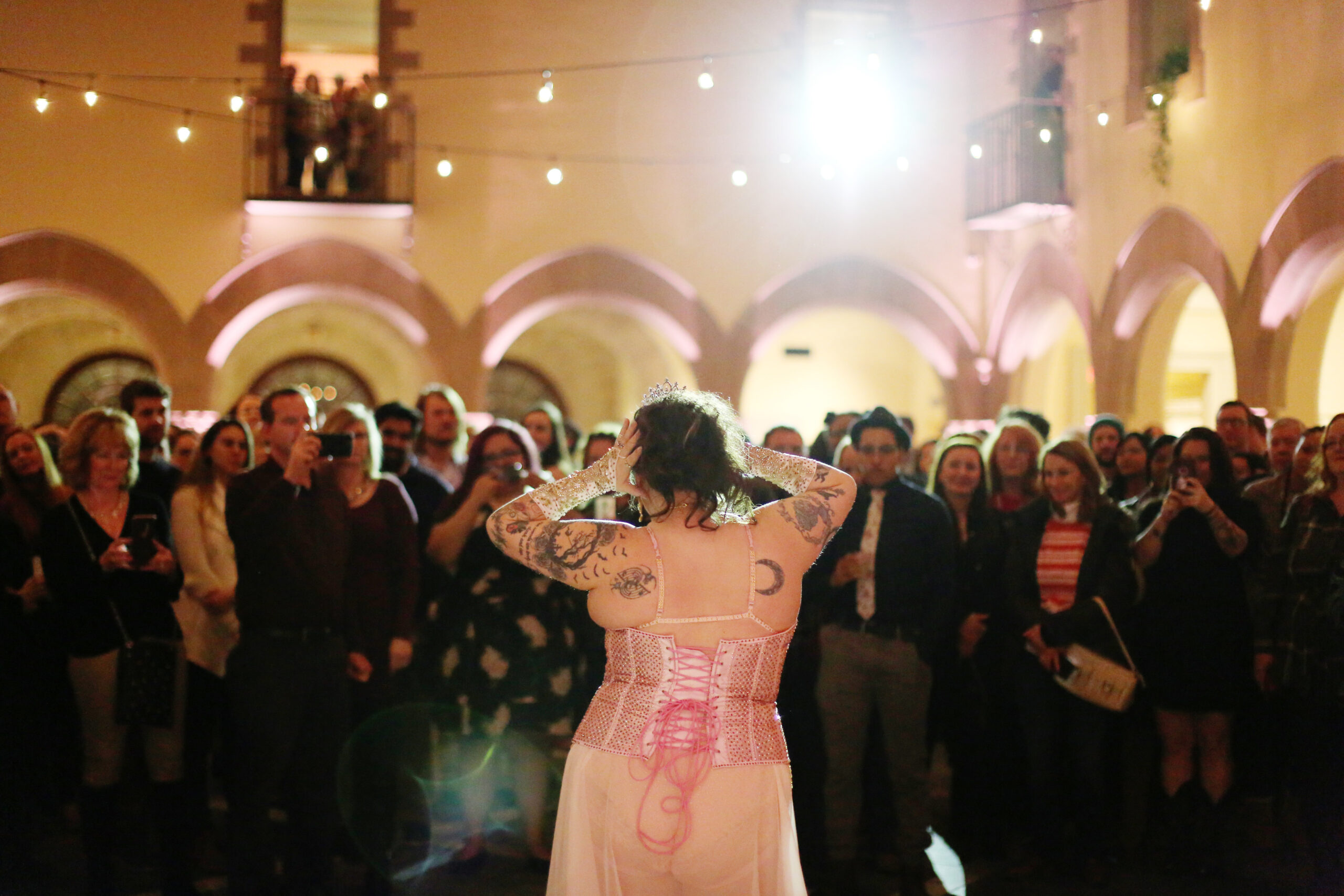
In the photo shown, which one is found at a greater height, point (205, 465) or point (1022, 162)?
point (1022, 162)

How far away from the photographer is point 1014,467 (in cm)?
571

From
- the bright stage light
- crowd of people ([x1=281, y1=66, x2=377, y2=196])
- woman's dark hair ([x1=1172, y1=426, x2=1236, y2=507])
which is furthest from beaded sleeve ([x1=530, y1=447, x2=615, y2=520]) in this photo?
the bright stage light

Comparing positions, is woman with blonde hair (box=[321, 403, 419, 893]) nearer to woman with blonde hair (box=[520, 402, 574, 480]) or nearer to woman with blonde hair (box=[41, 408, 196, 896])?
woman with blonde hair (box=[41, 408, 196, 896])

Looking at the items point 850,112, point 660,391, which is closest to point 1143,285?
point 850,112

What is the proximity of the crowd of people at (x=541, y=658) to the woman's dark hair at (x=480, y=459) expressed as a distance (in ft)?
0.06

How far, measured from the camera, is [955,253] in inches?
489

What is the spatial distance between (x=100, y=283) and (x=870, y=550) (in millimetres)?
8684

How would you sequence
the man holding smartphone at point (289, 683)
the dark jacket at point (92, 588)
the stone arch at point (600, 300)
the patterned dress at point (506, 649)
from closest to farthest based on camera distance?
the man holding smartphone at point (289, 683) → the dark jacket at point (92, 588) → the patterned dress at point (506, 649) → the stone arch at point (600, 300)

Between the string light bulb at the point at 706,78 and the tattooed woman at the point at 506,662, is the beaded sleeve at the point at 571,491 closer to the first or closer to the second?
the tattooed woman at the point at 506,662

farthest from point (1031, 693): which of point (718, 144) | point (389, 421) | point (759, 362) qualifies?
point (759, 362)

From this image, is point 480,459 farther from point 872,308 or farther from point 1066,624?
point 872,308

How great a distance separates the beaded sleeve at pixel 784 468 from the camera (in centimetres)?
286

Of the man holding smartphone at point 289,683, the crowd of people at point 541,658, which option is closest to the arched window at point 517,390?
the crowd of people at point 541,658

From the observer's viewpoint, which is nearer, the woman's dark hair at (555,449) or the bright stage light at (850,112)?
the woman's dark hair at (555,449)
